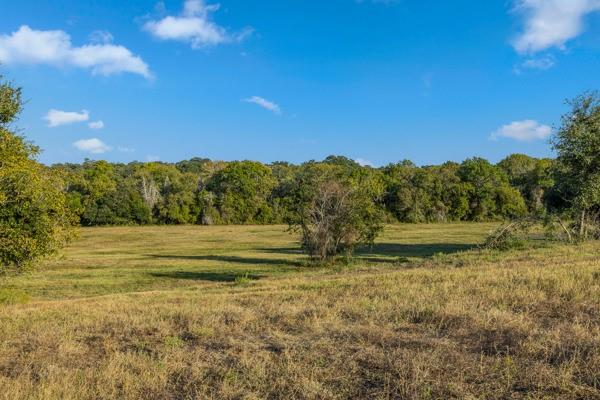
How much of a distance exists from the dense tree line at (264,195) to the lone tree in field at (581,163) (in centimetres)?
6696

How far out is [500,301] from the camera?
10.6m

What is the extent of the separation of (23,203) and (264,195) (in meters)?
92.8

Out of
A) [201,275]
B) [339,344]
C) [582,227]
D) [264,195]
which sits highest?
[264,195]

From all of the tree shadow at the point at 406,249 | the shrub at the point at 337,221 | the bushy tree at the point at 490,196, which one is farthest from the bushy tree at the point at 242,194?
the shrub at the point at 337,221

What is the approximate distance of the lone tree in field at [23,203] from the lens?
65.1 feet

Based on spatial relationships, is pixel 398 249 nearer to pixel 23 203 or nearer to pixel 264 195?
pixel 23 203

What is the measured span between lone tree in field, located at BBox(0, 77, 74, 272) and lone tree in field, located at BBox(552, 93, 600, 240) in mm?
29842

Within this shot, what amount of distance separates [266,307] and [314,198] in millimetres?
26313

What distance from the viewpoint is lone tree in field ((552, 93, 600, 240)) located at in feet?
98.6

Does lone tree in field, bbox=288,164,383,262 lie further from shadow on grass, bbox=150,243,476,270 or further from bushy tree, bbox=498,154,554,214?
bushy tree, bbox=498,154,554,214

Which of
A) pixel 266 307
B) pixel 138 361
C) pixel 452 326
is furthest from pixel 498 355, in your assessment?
pixel 266 307

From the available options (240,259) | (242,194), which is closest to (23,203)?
(240,259)

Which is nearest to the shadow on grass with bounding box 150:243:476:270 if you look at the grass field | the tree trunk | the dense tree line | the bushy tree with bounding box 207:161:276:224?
the tree trunk

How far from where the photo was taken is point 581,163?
30.6m
